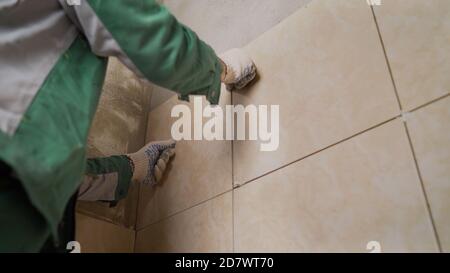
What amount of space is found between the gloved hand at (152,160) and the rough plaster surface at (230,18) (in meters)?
0.20

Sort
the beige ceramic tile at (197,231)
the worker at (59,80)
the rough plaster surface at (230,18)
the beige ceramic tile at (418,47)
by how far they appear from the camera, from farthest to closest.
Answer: the rough plaster surface at (230,18) < the beige ceramic tile at (197,231) < the beige ceramic tile at (418,47) < the worker at (59,80)

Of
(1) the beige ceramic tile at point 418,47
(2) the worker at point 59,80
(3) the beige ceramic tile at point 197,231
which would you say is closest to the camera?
(2) the worker at point 59,80

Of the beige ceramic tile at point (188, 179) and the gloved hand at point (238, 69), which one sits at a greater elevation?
the gloved hand at point (238, 69)

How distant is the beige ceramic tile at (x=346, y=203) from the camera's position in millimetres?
542

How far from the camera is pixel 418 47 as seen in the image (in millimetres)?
611

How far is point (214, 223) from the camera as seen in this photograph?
2.61ft

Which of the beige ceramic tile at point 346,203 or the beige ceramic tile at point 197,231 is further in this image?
the beige ceramic tile at point 197,231

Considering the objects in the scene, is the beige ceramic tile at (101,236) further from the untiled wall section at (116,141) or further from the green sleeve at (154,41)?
the green sleeve at (154,41)

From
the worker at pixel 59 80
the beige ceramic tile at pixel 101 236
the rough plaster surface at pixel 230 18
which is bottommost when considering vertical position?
the beige ceramic tile at pixel 101 236

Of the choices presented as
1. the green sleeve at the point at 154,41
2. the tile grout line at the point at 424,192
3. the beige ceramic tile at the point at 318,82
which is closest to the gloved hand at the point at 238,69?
the beige ceramic tile at the point at 318,82

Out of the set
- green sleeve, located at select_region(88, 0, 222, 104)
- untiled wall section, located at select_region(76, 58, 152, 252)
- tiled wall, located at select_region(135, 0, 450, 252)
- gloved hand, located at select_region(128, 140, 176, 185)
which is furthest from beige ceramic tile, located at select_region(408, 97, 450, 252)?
untiled wall section, located at select_region(76, 58, 152, 252)

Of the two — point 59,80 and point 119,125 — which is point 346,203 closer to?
point 59,80

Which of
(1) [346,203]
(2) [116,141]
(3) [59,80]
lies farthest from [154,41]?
(2) [116,141]

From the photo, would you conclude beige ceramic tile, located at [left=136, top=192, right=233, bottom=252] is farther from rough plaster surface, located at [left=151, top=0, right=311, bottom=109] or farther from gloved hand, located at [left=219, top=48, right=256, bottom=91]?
rough plaster surface, located at [left=151, top=0, right=311, bottom=109]
